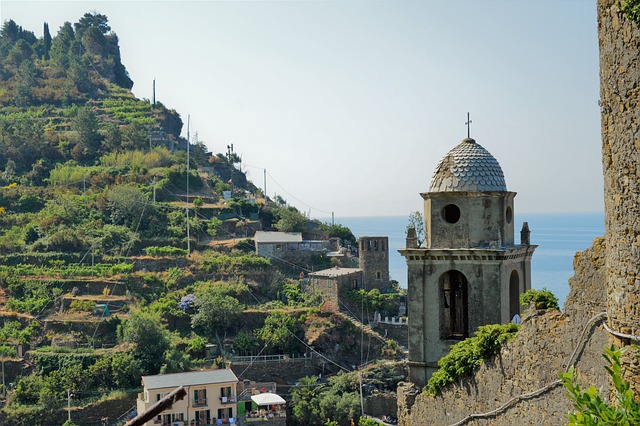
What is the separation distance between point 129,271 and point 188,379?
14.0 metres

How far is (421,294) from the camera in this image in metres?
→ 13.7

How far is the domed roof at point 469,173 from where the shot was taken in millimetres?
13523

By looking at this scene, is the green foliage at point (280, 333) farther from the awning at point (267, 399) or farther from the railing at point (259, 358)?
the awning at point (267, 399)

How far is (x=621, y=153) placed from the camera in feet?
16.6

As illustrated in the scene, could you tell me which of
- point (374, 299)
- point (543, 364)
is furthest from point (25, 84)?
point (543, 364)

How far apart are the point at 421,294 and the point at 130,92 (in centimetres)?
8025

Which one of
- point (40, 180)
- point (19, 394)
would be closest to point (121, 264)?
point (19, 394)

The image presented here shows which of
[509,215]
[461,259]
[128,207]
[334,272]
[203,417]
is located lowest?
[203,417]

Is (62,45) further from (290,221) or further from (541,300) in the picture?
(541,300)

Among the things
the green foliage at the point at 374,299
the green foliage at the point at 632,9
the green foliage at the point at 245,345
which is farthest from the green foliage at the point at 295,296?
the green foliage at the point at 632,9

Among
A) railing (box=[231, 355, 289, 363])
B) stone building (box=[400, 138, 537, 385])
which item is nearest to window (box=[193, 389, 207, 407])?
railing (box=[231, 355, 289, 363])

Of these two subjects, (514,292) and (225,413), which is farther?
(225,413)

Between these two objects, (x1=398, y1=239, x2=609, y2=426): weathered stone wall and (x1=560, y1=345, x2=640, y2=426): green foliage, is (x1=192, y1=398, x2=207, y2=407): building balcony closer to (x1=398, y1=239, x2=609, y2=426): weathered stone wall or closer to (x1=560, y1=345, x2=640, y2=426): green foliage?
(x1=398, y1=239, x2=609, y2=426): weathered stone wall

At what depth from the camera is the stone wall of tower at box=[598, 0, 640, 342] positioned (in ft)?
16.4
